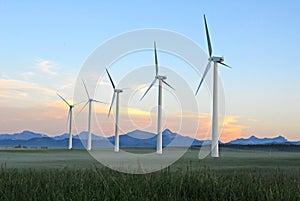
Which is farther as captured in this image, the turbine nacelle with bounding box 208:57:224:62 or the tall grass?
the turbine nacelle with bounding box 208:57:224:62

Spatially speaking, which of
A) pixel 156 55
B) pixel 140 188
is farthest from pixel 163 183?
pixel 156 55

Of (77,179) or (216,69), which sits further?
(216,69)

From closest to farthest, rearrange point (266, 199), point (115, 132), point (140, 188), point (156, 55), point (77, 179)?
point (266, 199)
point (140, 188)
point (77, 179)
point (156, 55)
point (115, 132)

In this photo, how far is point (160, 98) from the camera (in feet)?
272

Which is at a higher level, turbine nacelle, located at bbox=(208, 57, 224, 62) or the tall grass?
turbine nacelle, located at bbox=(208, 57, 224, 62)

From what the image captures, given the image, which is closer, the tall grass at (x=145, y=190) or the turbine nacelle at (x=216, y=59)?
the tall grass at (x=145, y=190)

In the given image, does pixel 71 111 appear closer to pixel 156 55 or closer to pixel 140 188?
pixel 156 55

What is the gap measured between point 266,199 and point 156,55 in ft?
178

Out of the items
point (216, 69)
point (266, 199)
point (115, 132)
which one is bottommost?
point (266, 199)

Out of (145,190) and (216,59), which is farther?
(216,59)

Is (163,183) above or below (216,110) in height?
below

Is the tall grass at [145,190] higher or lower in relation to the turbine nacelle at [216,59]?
lower

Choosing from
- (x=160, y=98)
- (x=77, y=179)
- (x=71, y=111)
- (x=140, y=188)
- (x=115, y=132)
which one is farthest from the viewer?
(x=71, y=111)

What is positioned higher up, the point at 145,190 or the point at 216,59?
the point at 216,59
